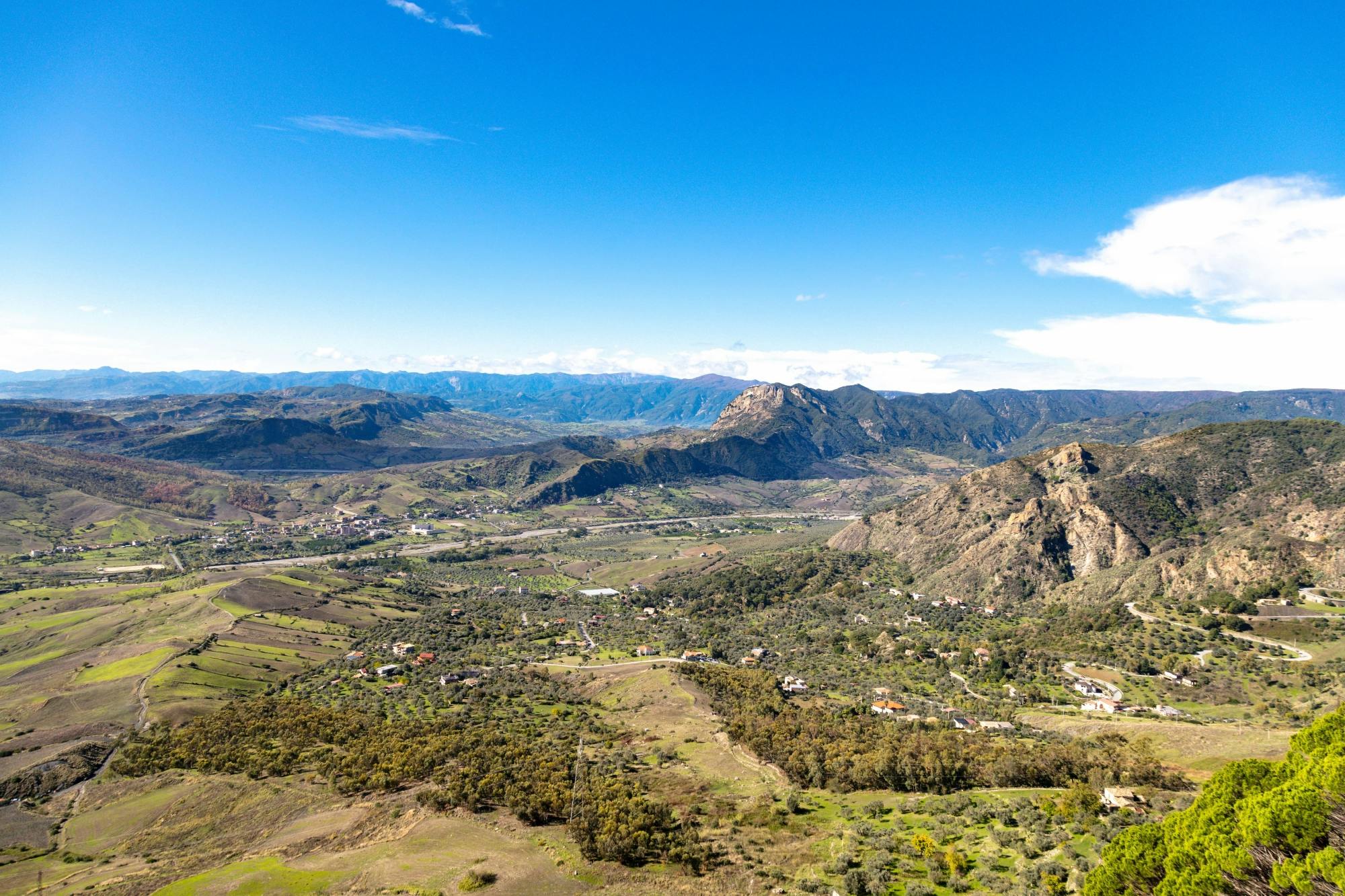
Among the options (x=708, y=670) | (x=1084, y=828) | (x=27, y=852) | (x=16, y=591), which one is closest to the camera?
(x=1084, y=828)

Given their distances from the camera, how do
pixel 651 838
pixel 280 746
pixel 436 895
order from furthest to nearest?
pixel 280 746, pixel 651 838, pixel 436 895

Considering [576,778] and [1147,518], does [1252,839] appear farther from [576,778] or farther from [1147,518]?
[1147,518]

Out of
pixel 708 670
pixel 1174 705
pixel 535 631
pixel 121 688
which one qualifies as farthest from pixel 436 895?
pixel 535 631

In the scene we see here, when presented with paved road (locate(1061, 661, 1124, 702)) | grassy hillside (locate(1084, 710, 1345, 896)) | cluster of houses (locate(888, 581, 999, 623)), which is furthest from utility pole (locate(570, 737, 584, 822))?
cluster of houses (locate(888, 581, 999, 623))

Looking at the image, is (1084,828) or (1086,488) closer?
(1084,828)

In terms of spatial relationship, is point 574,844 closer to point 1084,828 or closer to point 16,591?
point 1084,828

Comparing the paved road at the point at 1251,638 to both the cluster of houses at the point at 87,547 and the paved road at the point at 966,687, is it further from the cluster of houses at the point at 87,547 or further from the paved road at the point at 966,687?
the cluster of houses at the point at 87,547

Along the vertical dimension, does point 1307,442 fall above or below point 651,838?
above
